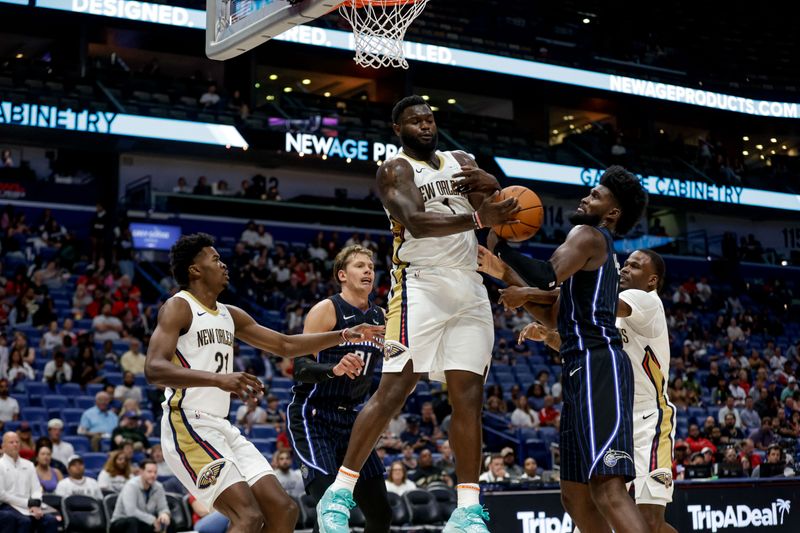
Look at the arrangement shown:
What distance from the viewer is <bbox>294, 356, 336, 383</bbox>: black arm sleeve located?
618cm

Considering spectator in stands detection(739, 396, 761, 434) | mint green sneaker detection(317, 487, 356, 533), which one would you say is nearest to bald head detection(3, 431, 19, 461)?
mint green sneaker detection(317, 487, 356, 533)

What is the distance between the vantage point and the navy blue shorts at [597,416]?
5.06 meters

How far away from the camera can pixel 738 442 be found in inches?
690

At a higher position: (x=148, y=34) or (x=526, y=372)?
(x=148, y=34)

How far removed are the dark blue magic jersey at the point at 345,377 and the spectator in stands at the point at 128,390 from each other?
27.7 feet

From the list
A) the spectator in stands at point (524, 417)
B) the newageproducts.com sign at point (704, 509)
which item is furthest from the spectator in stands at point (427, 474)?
the spectator in stands at point (524, 417)

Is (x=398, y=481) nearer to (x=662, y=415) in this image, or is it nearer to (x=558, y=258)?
(x=662, y=415)

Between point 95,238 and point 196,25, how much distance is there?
5751 millimetres

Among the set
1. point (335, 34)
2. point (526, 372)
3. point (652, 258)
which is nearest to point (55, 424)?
point (652, 258)

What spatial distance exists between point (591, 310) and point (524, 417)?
1184cm

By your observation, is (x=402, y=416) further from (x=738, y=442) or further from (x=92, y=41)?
(x=92, y=41)

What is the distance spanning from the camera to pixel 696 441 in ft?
55.7

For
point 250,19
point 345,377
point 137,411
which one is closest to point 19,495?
point 137,411

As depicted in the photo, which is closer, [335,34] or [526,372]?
[526,372]
